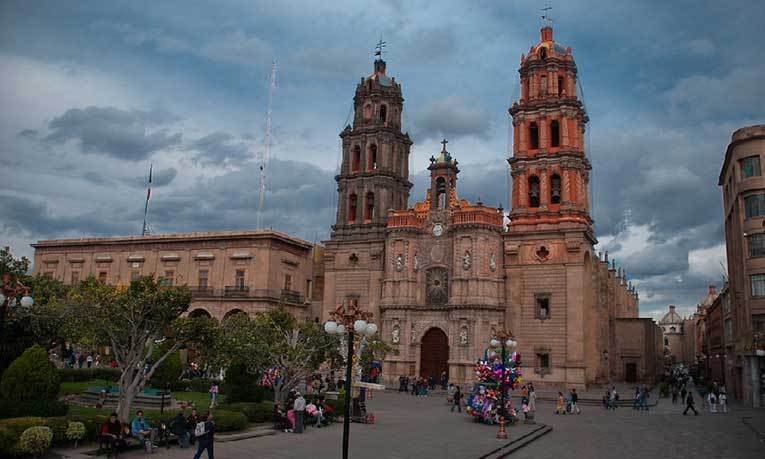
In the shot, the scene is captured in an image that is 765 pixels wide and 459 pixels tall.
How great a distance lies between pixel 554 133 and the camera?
47094mm

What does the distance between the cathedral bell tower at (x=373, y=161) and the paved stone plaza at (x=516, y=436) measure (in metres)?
22.4

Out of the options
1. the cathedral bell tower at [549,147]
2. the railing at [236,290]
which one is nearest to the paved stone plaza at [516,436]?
the cathedral bell tower at [549,147]

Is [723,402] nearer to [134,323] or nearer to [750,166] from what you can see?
[750,166]

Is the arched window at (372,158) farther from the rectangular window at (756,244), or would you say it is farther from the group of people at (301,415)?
the group of people at (301,415)

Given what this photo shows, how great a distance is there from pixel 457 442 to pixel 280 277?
31948 millimetres

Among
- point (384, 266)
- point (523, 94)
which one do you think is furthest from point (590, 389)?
point (523, 94)

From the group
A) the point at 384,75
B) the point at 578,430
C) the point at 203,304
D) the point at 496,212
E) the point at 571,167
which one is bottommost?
the point at 578,430

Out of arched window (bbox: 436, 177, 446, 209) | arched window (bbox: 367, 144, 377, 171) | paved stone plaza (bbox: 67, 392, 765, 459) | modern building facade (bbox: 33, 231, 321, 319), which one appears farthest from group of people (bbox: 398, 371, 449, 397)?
arched window (bbox: 367, 144, 377, 171)

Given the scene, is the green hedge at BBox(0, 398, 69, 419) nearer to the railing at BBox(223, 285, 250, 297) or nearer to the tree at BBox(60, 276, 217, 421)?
the tree at BBox(60, 276, 217, 421)

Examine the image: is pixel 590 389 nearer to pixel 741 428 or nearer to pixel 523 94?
pixel 741 428

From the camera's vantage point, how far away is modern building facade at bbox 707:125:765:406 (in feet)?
111

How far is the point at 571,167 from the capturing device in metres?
44.8

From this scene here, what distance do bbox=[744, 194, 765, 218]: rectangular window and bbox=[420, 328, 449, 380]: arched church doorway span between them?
67.7 feet

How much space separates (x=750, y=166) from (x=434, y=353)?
2334 centimetres
